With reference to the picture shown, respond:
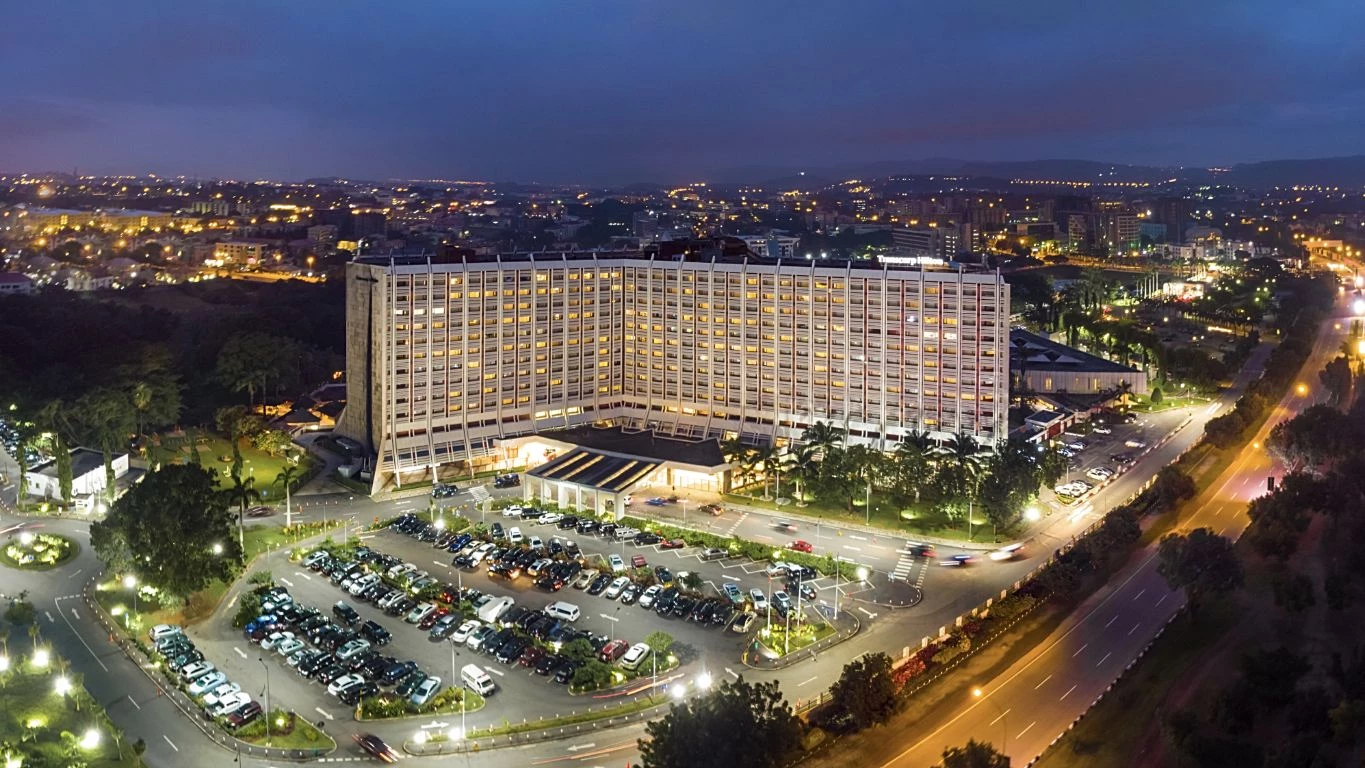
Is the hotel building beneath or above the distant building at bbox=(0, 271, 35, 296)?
beneath

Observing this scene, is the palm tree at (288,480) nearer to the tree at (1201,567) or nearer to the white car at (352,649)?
the white car at (352,649)

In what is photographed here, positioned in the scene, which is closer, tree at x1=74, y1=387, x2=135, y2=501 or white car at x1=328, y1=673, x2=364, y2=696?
white car at x1=328, y1=673, x2=364, y2=696

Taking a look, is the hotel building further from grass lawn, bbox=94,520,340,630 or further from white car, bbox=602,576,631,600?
white car, bbox=602,576,631,600

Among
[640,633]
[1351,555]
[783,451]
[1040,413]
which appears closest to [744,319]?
[783,451]

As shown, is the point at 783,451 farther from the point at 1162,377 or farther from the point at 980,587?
the point at 1162,377

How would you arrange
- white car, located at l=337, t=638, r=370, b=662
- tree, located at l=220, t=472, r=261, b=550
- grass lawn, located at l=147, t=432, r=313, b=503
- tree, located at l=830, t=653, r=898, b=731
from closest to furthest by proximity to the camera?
tree, located at l=830, t=653, r=898, b=731 < white car, located at l=337, t=638, r=370, b=662 < tree, located at l=220, t=472, r=261, b=550 < grass lawn, located at l=147, t=432, r=313, b=503

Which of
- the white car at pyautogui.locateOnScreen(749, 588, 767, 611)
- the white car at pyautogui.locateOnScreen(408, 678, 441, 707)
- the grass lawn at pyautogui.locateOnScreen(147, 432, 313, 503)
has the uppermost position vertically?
the grass lawn at pyautogui.locateOnScreen(147, 432, 313, 503)

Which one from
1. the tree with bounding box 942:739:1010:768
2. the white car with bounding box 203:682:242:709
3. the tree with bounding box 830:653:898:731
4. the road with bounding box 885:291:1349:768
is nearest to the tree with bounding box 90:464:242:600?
the white car with bounding box 203:682:242:709

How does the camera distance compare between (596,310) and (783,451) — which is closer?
(783,451)
